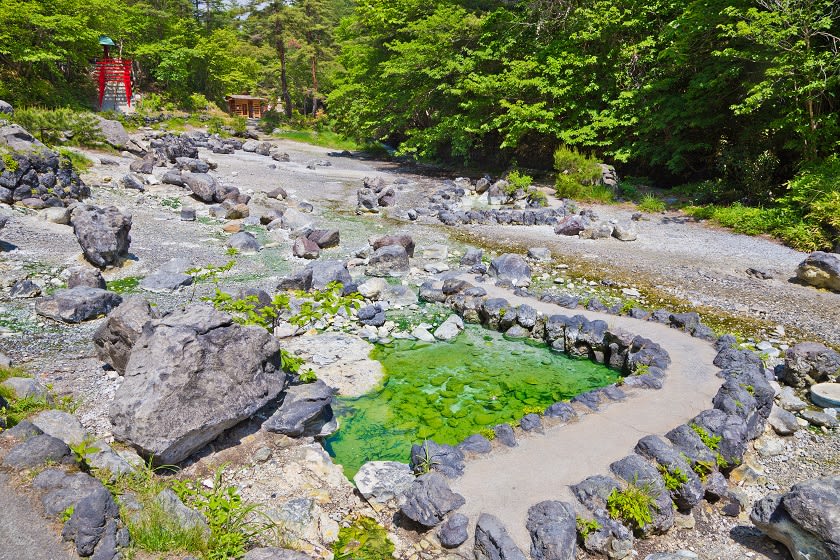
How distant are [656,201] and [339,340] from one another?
14.6 meters

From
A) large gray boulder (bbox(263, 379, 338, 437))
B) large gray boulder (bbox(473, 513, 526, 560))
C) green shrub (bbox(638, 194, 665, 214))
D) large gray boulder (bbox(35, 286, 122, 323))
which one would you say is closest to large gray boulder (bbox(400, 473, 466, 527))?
large gray boulder (bbox(473, 513, 526, 560))

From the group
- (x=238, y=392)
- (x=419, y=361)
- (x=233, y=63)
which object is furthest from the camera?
(x=233, y=63)

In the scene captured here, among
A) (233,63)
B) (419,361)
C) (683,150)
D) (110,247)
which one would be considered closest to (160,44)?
(233,63)

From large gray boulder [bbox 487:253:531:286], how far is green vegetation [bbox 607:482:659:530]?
24.9 feet

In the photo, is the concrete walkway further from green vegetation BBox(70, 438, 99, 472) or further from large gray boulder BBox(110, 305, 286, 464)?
large gray boulder BBox(110, 305, 286, 464)

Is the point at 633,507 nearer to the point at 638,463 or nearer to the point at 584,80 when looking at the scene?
the point at 638,463

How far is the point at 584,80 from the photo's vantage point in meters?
23.5

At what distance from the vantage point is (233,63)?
155 ft

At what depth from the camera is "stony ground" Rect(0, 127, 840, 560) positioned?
18.7 feet

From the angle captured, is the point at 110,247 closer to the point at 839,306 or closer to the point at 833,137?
the point at 839,306

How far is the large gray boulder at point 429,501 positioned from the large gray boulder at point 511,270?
309 inches

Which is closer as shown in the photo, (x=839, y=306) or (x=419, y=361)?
(x=419, y=361)

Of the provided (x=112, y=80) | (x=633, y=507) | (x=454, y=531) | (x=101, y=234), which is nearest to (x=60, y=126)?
(x=101, y=234)

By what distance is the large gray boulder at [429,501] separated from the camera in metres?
5.14
